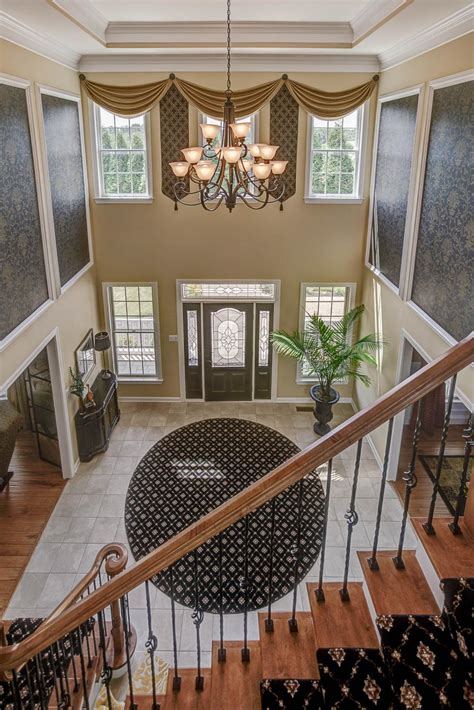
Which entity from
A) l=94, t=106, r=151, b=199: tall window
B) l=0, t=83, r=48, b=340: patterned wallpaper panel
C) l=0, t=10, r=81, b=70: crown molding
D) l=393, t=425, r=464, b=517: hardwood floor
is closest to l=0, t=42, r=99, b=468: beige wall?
l=0, t=10, r=81, b=70: crown molding

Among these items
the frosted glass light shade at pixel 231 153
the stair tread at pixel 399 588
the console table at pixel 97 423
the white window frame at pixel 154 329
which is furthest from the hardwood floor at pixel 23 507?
the frosted glass light shade at pixel 231 153

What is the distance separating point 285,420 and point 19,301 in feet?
15.7

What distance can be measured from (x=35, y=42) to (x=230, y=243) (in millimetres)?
3726

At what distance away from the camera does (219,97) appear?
23.8 ft

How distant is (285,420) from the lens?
885 centimetres

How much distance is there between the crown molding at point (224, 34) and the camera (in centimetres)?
631

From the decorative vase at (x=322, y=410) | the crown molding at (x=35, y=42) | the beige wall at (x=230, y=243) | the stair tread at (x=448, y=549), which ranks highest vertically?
the crown molding at (x=35, y=42)

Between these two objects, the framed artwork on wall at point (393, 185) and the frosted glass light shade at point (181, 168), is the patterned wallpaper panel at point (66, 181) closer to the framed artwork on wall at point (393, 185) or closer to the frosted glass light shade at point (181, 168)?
the frosted glass light shade at point (181, 168)

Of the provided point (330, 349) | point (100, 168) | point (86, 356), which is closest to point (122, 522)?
point (86, 356)

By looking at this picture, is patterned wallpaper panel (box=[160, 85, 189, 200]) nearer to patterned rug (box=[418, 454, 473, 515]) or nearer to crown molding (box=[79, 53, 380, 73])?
crown molding (box=[79, 53, 380, 73])

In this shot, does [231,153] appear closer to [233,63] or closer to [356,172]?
[233,63]

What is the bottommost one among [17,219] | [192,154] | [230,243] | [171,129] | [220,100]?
[230,243]

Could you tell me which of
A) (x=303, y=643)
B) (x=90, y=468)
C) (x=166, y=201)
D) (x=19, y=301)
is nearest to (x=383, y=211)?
(x=166, y=201)

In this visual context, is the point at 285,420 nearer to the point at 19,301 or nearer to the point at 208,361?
the point at 208,361
